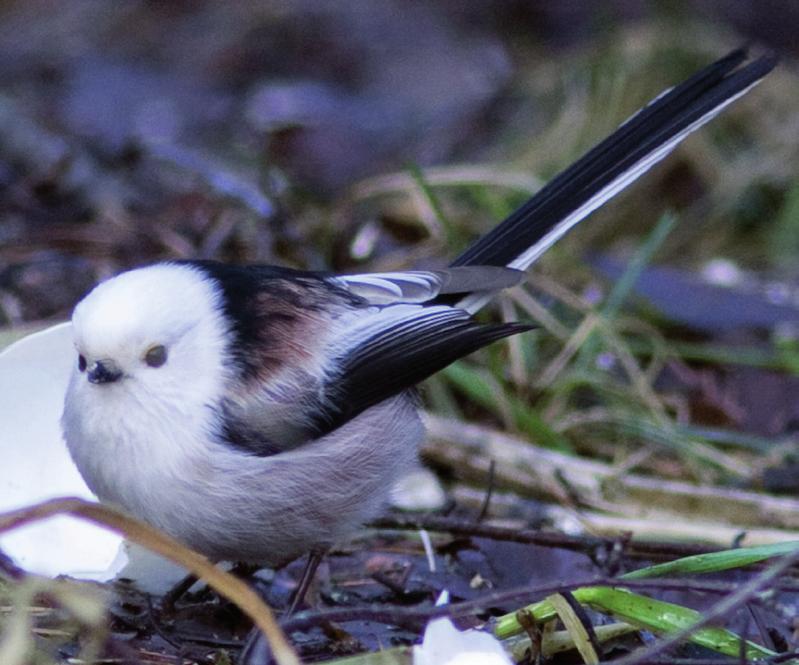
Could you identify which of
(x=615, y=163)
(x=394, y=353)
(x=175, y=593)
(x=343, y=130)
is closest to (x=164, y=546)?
(x=175, y=593)

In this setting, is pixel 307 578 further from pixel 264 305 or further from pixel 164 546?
pixel 164 546

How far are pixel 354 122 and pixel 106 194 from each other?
2.24m

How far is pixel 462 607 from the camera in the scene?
6.17 ft

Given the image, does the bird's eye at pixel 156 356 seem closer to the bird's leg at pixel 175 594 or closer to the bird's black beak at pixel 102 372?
the bird's black beak at pixel 102 372

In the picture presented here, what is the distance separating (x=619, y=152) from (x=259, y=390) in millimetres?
1070

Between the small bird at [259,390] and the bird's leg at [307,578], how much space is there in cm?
3

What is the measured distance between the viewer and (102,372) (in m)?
2.35

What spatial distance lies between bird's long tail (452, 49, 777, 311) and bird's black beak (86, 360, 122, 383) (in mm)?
951

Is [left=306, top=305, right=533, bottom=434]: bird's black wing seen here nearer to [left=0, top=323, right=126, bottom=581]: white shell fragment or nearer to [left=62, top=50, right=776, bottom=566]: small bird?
[left=62, top=50, right=776, bottom=566]: small bird

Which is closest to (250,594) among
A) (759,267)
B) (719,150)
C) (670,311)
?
(670,311)

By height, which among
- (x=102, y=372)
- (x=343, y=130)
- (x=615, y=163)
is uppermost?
(x=343, y=130)

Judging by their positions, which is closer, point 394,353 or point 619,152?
point 394,353

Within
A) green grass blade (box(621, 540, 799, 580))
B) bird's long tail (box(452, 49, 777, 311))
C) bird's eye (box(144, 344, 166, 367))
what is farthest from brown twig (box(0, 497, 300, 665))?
bird's long tail (box(452, 49, 777, 311))

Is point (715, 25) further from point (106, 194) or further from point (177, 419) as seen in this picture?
point (177, 419)
